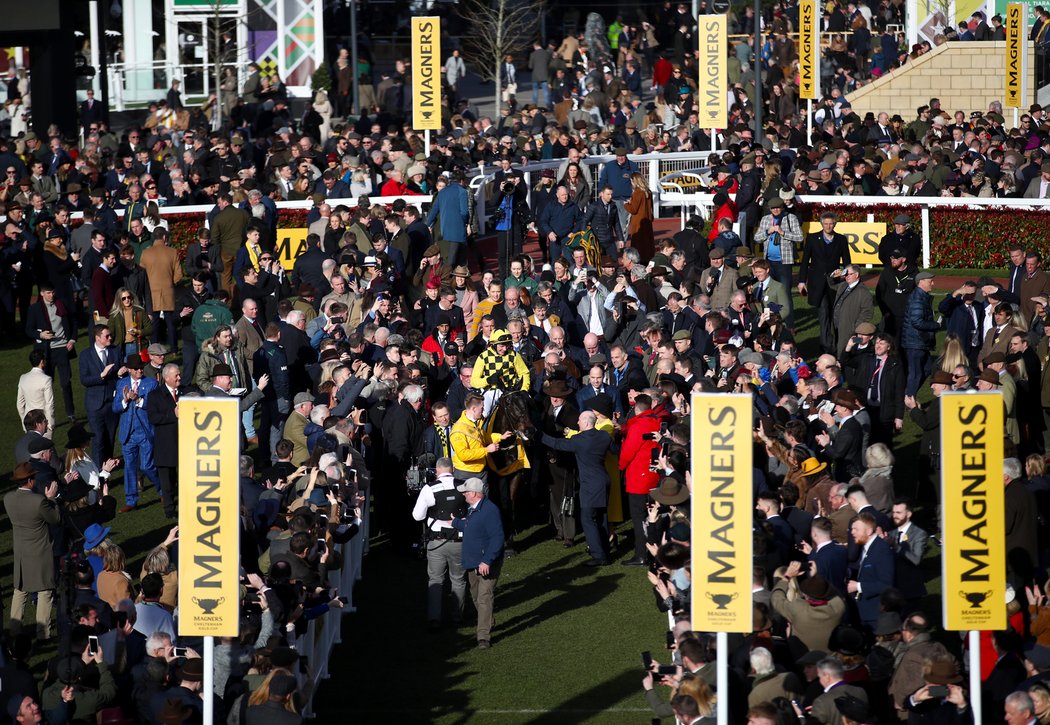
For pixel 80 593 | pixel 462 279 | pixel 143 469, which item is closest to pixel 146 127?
pixel 462 279

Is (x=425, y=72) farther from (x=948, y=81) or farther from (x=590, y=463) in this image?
(x=948, y=81)

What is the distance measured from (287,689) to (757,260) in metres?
11.0

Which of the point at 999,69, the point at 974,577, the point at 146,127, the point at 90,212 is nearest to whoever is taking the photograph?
the point at 974,577

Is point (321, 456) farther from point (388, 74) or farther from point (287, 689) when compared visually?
point (388, 74)

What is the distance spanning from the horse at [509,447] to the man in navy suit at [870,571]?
4.20m

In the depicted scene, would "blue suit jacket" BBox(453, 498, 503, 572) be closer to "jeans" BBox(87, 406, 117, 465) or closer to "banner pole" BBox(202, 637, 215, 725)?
Answer: "banner pole" BBox(202, 637, 215, 725)

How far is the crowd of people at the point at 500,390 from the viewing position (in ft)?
36.6

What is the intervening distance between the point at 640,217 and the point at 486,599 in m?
11.1

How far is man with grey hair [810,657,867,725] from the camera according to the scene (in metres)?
10.2

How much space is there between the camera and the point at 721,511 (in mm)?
10219

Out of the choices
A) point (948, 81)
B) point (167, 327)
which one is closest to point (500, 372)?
point (167, 327)

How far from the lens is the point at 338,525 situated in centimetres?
1367

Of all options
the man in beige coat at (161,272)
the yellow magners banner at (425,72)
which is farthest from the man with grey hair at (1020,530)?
Result: the yellow magners banner at (425,72)

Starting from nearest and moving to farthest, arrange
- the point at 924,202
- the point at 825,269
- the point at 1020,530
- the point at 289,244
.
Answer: the point at 1020,530
the point at 825,269
the point at 289,244
the point at 924,202
